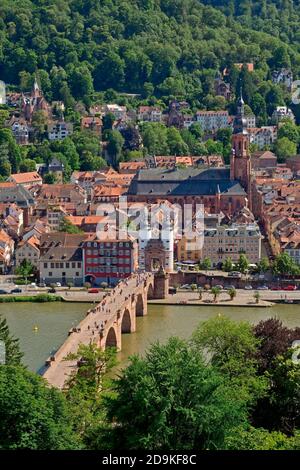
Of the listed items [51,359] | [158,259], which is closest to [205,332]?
[51,359]

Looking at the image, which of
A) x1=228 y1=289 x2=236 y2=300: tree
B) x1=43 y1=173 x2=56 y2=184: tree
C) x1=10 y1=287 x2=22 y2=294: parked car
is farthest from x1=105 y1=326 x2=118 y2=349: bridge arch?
A: x1=43 y1=173 x2=56 y2=184: tree

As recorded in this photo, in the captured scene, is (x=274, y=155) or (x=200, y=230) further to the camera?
(x=274, y=155)

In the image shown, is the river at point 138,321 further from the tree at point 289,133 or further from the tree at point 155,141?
the tree at point 289,133

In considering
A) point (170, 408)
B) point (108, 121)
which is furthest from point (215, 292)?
point (108, 121)

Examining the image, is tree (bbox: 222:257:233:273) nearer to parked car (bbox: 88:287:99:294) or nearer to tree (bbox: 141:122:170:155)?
parked car (bbox: 88:287:99:294)

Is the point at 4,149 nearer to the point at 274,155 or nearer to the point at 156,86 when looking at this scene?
the point at 274,155

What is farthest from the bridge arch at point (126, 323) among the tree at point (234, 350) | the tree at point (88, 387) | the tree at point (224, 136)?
the tree at point (224, 136)
